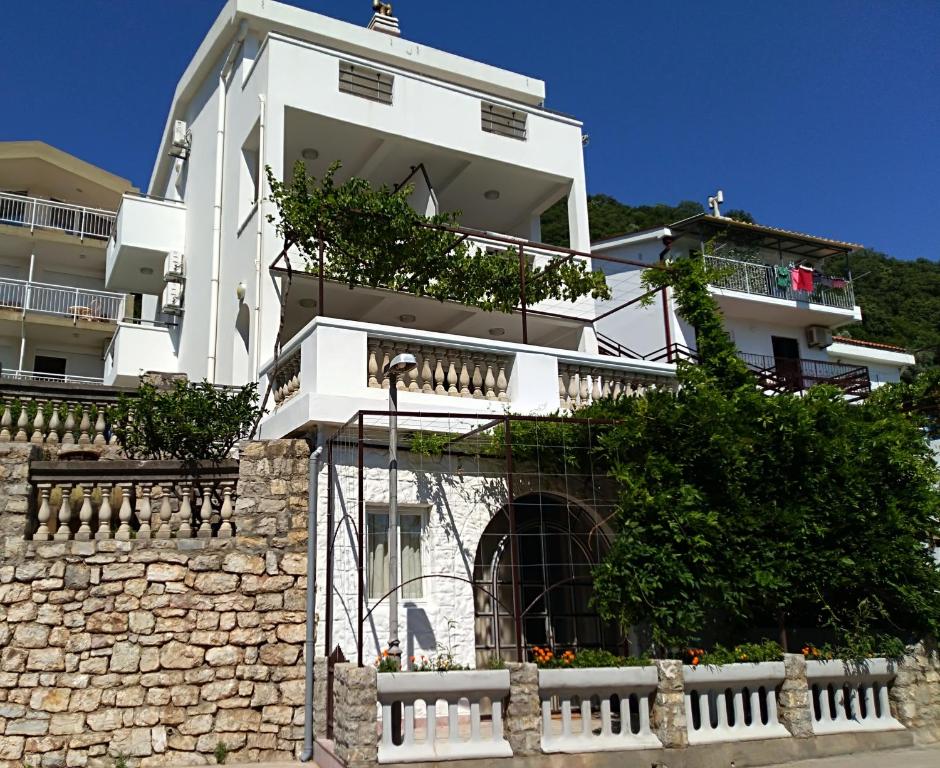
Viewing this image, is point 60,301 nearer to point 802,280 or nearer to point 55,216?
point 55,216

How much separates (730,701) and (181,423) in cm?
685

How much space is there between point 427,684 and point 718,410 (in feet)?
15.4

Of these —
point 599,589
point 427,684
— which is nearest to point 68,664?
point 427,684

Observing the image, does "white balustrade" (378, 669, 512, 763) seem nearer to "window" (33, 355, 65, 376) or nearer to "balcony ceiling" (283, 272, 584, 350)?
"balcony ceiling" (283, 272, 584, 350)

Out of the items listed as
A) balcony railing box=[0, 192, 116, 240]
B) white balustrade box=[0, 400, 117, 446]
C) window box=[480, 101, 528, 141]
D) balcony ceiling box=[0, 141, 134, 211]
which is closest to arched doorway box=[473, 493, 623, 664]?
white balustrade box=[0, 400, 117, 446]

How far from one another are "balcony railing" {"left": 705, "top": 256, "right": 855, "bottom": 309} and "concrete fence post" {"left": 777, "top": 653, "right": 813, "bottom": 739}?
14105 millimetres

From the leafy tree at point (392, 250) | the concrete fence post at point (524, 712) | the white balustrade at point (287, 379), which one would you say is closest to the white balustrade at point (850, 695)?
the concrete fence post at point (524, 712)

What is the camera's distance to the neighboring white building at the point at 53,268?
893 inches

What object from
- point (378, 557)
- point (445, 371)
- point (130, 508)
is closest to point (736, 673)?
point (378, 557)

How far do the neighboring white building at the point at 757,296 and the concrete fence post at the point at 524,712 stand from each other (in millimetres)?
14278

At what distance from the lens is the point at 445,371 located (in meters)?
11.0

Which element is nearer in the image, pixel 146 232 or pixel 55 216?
pixel 146 232

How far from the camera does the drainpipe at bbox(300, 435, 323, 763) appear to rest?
8555 millimetres

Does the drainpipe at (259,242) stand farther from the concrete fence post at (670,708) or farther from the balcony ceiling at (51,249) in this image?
the balcony ceiling at (51,249)
